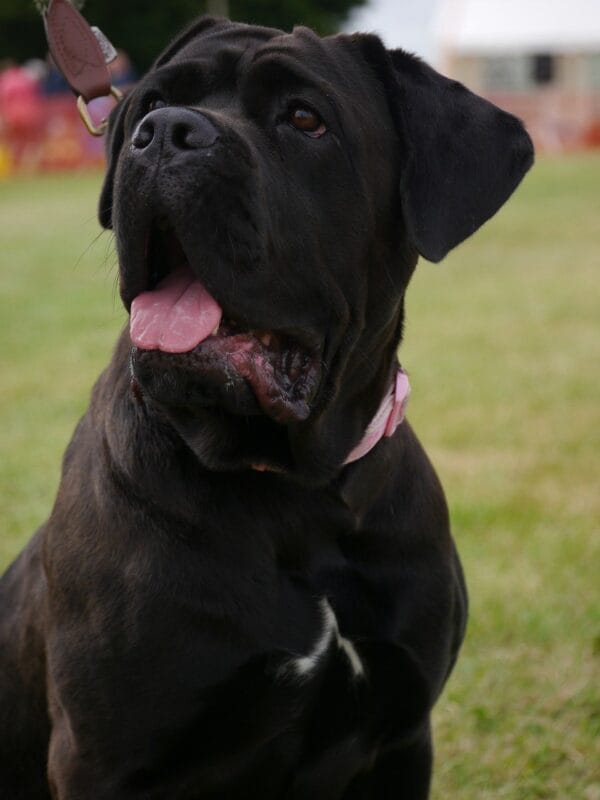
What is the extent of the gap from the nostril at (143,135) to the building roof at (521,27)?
37.4 m

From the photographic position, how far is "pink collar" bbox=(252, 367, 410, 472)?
2.79 meters

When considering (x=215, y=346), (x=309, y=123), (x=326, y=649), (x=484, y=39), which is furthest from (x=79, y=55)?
(x=484, y=39)

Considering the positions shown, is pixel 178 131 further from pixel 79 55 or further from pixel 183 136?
pixel 79 55

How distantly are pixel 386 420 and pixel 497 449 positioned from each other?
3422mm

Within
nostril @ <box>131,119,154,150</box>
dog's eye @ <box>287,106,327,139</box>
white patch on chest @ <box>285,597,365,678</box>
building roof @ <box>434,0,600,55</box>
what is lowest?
building roof @ <box>434,0,600,55</box>

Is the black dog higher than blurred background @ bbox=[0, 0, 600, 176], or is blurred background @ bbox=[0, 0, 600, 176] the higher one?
the black dog

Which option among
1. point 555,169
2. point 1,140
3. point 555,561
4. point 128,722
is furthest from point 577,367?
point 1,140

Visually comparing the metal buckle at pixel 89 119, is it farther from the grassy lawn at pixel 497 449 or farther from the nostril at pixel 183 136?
the nostril at pixel 183 136

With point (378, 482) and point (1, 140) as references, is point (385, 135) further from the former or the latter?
point (1, 140)

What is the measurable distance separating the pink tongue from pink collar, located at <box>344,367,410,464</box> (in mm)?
504

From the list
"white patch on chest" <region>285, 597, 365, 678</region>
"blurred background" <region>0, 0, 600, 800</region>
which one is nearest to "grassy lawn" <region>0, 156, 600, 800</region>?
"blurred background" <region>0, 0, 600, 800</region>

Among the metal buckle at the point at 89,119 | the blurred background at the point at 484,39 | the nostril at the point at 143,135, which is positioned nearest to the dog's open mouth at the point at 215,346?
the nostril at the point at 143,135

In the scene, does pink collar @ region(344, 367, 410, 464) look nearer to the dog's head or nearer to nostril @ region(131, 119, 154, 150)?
the dog's head

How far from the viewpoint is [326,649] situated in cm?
265
